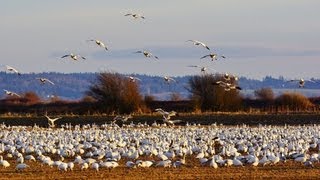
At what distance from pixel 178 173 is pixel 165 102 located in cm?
4249

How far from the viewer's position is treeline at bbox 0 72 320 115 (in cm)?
6200

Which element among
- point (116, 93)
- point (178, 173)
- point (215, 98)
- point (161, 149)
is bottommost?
point (178, 173)

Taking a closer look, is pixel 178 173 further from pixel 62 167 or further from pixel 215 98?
pixel 215 98

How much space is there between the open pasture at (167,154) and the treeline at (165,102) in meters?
20.8

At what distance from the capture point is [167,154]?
28984 millimetres

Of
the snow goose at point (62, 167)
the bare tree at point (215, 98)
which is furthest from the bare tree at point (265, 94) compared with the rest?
the snow goose at point (62, 167)

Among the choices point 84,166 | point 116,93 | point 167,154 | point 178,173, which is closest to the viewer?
point 178,173

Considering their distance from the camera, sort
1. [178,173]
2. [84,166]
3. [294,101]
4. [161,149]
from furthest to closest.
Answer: [294,101] → [161,149] → [84,166] → [178,173]

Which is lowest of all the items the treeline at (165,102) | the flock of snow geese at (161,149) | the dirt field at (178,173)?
the dirt field at (178,173)

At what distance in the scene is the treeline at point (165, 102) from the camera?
203ft

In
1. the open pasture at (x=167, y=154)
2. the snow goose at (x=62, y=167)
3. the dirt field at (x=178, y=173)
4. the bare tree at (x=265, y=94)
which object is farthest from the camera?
the bare tree at (x=265, y=94)

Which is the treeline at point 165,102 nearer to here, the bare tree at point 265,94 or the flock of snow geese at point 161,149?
the bare tree at point 265,94

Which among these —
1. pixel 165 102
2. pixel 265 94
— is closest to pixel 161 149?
pixel 165 102

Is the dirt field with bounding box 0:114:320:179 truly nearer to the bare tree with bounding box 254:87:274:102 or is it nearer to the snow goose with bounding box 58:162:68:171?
the snow goose with bounding box 58:162:68:171
